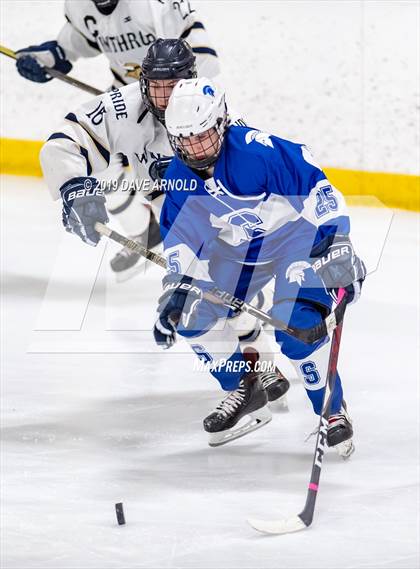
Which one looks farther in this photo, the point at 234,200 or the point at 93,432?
the point at 93,432

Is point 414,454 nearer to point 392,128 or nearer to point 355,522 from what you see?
point 355,522

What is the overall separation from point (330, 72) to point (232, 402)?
2.38 m

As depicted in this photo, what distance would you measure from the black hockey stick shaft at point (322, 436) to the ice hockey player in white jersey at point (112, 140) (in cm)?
43

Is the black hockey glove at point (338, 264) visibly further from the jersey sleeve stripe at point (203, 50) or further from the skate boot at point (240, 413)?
the jersey sleeve stripe at point (203, 50)

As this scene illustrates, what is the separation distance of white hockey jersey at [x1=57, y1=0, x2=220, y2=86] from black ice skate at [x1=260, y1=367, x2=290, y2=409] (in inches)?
46.3

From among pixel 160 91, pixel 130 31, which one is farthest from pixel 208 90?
A: pixel 130 31

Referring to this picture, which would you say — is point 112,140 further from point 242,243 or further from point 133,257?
point 133,257

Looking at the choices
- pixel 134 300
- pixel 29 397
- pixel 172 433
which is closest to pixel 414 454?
pixel 172 433

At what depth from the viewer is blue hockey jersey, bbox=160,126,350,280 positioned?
306 centimetres

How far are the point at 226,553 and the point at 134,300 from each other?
209 cm

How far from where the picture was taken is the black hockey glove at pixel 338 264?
2945mm

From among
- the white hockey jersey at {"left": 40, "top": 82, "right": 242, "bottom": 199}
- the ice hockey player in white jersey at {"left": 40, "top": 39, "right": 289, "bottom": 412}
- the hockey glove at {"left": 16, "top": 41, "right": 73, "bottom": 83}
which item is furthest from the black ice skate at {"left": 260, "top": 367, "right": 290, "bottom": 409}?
the hockey glove at {"left": 16, "top": 41, "right": 73, "bottom": 83}

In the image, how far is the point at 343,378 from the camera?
3.82 m

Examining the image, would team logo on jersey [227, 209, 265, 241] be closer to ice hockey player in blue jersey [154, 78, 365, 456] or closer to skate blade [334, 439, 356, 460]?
ice hockey player in blue jersey [154, 78, 365, 456]
